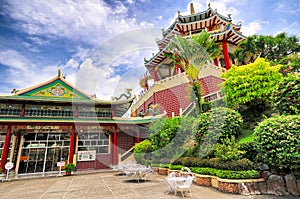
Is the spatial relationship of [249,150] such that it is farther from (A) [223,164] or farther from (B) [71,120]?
(B) [71,120]

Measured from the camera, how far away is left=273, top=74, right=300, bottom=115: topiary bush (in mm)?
6762

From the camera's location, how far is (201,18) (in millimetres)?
23484

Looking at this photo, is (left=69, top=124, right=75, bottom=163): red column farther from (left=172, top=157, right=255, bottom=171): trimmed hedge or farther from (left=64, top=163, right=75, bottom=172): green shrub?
(left=172, top=157, right=255, bottom=171): trimmed hedge

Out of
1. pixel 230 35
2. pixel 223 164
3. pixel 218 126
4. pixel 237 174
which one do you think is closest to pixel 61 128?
pixel 218 126

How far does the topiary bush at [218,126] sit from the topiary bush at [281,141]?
170 cm

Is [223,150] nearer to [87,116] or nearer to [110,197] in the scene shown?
[110,197]

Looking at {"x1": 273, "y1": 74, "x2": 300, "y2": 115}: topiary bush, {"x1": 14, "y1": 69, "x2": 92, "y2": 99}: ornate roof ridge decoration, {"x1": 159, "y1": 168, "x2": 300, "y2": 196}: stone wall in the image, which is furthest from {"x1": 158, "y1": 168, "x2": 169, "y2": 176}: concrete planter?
{"x1": 14, "y1": 69, "x2": 92, "y2": 99}: ornate roof ridge decoration

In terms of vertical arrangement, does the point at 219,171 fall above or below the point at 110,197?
above

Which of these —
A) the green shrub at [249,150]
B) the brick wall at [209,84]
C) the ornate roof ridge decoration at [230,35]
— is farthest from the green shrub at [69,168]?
the ornate roof ridge decoration at [230,35]

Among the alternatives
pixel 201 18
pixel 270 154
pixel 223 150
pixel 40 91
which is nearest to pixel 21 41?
pixel 40 91

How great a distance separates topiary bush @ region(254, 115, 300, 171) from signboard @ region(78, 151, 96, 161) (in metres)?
13.4

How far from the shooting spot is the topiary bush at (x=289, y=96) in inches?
266

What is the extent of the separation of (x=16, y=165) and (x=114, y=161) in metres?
7.67

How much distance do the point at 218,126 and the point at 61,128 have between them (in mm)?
12399
